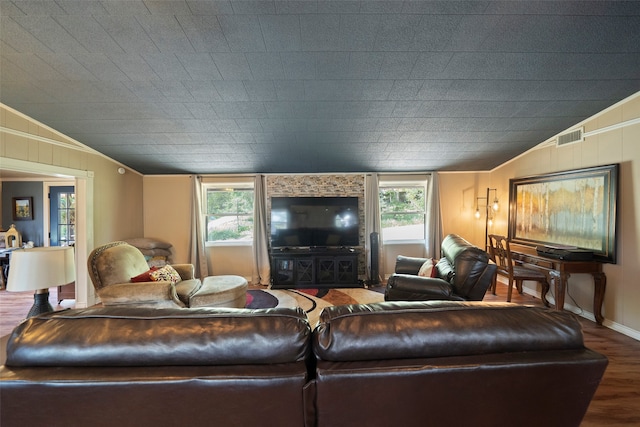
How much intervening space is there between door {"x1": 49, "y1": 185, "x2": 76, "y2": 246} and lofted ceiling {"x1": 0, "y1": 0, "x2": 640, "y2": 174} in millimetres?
2850

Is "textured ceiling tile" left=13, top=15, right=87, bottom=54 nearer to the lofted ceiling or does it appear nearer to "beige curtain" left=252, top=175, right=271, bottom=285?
the lofted ceiling

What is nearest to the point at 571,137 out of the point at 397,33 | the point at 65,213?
the point at 397,33

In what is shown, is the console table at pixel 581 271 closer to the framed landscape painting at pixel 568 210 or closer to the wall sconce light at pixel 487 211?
the framed landscape painting at pixel 568 210

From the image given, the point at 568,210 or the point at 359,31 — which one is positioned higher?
the point at 359,31

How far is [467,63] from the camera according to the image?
2455 millimetres

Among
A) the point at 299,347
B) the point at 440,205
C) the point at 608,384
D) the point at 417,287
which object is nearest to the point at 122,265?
the point at 299,347

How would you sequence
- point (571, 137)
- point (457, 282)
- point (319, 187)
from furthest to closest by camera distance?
point (319, 187)
point (571, 137)
point (457, 282)

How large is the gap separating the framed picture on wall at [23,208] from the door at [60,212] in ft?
1.22

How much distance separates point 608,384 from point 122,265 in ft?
14.7

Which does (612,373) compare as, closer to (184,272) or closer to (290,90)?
(290,90)

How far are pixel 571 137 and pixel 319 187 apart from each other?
370cm

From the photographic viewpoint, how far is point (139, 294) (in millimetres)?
2674

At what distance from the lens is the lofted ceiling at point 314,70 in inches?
77.9

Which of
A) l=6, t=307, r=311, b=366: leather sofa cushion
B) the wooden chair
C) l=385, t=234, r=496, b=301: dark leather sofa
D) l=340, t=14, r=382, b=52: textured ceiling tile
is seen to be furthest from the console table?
l=6, t=307, r=311, b=366: leather sofa cushion
